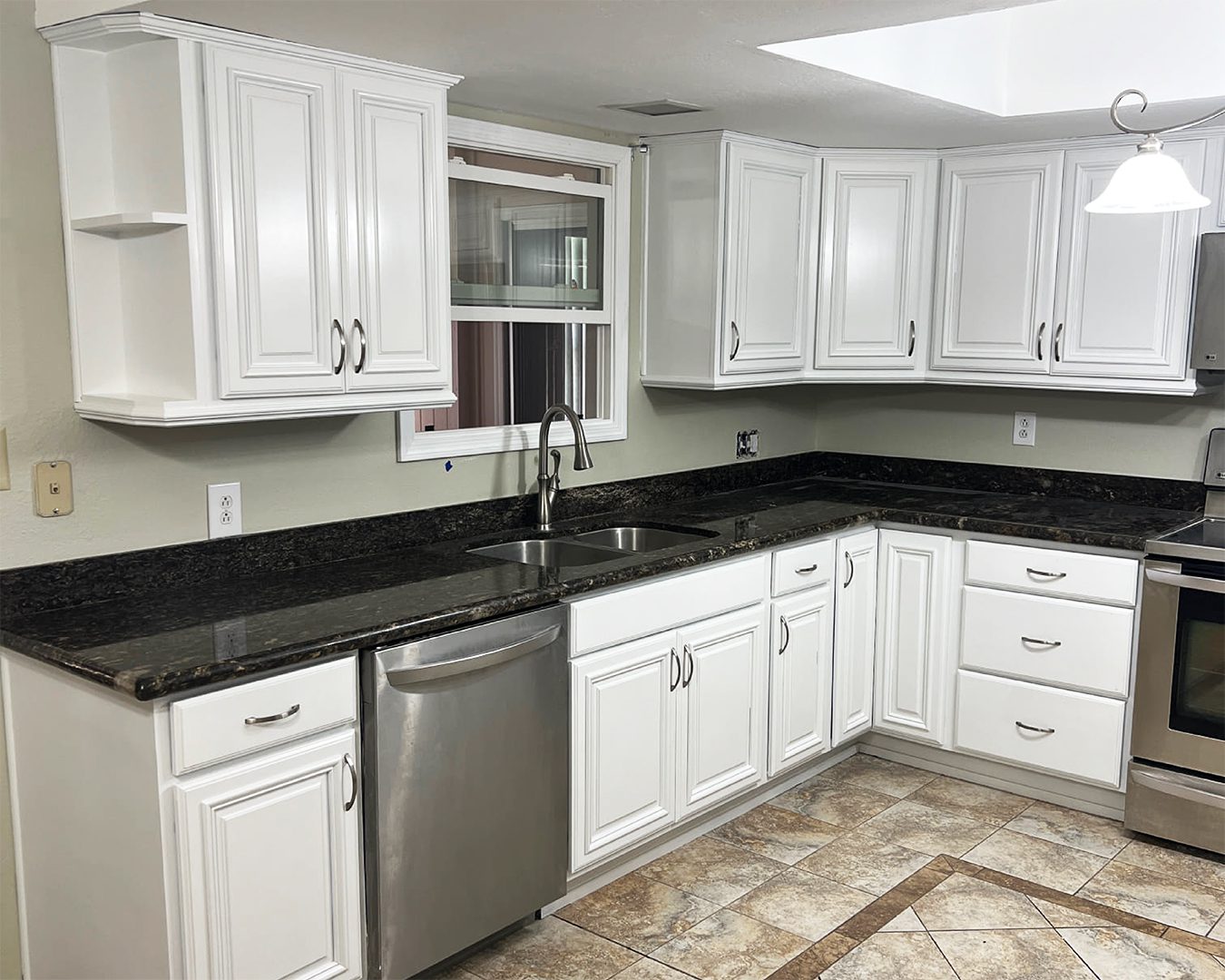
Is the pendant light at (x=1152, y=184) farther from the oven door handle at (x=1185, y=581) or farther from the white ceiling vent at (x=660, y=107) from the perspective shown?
the oven door handle at (x=1185, y=581)

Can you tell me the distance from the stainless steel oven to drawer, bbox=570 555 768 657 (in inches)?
45.4

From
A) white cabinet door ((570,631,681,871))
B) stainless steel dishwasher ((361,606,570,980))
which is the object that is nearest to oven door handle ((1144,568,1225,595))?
white cabinet door ((570,631,681,871))

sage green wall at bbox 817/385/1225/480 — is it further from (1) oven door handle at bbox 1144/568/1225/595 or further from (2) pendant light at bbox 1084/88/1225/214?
(2) pendant light at bbox 1084/88/1225/214

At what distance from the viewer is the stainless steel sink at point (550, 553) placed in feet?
10.9

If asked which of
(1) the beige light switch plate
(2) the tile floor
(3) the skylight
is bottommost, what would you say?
(2) the tile floor

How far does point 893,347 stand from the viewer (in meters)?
4.12

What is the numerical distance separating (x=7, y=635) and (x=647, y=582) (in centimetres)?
149

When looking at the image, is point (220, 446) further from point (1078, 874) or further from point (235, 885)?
point (1078, 874)

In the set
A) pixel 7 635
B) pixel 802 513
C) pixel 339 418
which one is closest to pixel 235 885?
pixel 7 635

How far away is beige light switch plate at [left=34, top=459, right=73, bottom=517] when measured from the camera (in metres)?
2.43

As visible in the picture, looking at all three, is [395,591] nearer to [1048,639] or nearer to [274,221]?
[274,221]

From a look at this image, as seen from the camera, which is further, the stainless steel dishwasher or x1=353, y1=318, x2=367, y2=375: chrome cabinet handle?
x1=353, y1=318, x2=367, y2=375: chrome cabinet handle

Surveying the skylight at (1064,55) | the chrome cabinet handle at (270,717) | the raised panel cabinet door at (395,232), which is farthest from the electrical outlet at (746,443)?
the chrome cabinet handle at (270,717)

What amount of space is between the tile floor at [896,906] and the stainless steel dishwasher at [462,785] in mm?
211
